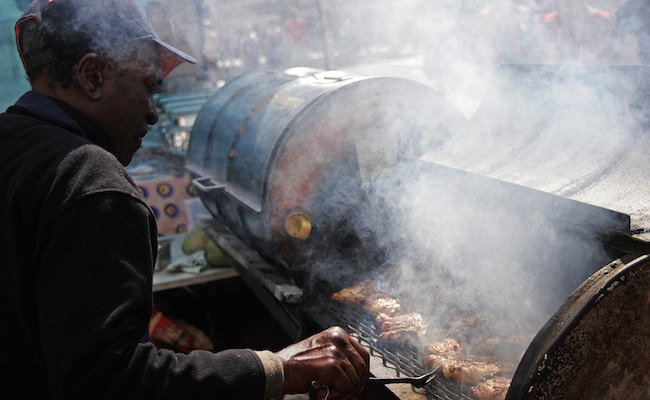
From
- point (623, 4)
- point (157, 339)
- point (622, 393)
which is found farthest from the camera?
point (623, 4)

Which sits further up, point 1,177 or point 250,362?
point 1,177

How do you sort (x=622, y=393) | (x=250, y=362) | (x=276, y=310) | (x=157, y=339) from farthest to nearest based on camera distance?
(x=157, y=339) < (x=276, y=310) < (x=622, y=393) < (x=250, y=362)

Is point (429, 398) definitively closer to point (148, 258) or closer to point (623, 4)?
point (148, 258)

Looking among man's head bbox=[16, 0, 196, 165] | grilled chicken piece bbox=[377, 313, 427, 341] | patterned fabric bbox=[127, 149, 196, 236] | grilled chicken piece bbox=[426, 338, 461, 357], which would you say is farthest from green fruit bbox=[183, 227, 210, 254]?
man's head bbox=[16, 0, 196, 165]

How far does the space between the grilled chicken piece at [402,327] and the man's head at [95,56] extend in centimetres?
174

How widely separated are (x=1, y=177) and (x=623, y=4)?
21.7ft

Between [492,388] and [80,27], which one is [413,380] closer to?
[492,388]

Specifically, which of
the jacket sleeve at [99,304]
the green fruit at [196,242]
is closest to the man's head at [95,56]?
the jacket sleeve at [99,304]

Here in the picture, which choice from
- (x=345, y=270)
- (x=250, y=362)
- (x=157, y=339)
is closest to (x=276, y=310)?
(x=345, y=270)

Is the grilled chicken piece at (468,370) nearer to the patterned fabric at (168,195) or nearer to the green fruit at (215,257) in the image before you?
the green fruit at (215,257)

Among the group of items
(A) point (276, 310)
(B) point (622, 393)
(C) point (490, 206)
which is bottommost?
(A) point (276, 310)

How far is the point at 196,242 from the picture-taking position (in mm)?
5824

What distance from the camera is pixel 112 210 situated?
146 cm

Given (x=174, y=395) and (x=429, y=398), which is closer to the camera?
(x=174, y=395)
